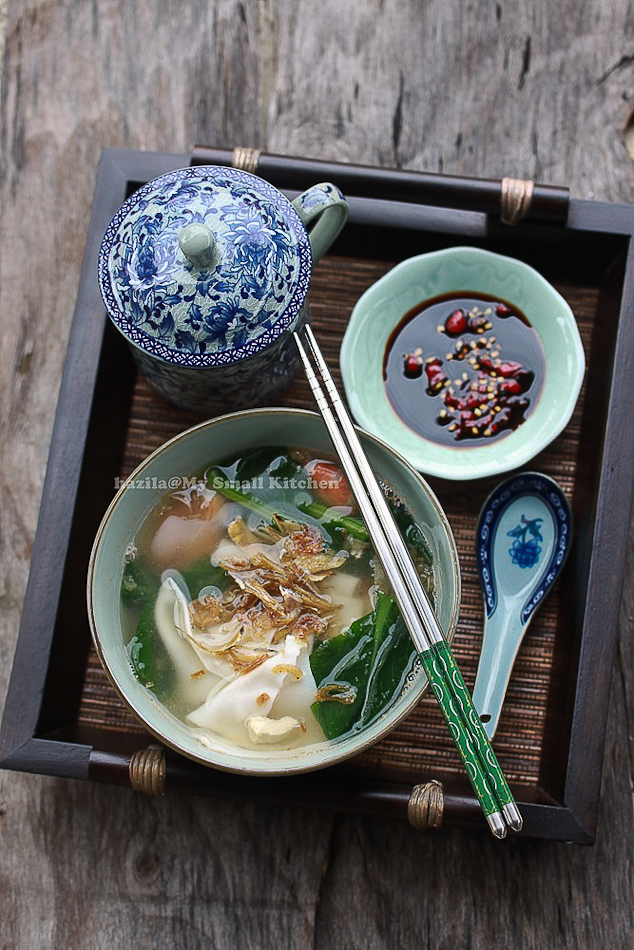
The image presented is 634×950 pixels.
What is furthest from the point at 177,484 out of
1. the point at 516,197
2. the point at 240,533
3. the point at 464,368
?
the point at 516,197

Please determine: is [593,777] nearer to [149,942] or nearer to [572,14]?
[149,942]

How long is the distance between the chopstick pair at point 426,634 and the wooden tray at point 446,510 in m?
0.17

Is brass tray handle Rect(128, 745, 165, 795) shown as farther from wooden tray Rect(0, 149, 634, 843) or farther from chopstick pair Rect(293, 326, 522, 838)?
chopstick pair Rect(293, 326, 522, 838)

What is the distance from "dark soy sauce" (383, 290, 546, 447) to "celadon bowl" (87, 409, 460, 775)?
0.85 feet

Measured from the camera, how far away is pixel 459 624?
1.65 metres

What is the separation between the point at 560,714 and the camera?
157cm

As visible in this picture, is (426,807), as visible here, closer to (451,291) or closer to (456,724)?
(456,724)

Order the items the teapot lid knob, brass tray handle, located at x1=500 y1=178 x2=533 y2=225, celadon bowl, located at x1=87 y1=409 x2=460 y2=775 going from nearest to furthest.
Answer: the teapot lid knob, celadon bowl, located at x1=87 y1=409 x2=460 y2=775, brass tray handle, located at x1=500 y1=178 x2=533 y2=225

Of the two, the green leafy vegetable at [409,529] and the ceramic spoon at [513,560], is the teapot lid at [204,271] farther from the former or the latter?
the ceramic spoon at [513,560]

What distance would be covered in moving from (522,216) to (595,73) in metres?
0.56

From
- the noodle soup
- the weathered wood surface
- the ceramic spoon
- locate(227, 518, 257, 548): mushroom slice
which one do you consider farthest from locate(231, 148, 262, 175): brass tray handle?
the ceramic spoon

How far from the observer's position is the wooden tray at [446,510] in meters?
1.51

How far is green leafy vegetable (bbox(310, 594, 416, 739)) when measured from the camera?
4.82ft

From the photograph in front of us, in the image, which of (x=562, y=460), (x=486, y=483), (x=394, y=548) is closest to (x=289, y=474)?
(x=394, y=548)
